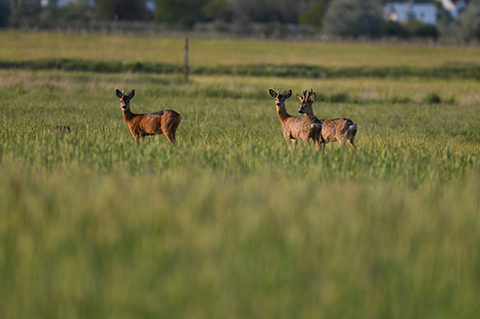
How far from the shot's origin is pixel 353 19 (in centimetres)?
9644

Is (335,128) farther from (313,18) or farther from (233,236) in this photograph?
(313,18)

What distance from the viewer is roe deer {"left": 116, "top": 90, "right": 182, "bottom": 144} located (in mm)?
11234

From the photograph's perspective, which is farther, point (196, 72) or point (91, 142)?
point (196, 72)

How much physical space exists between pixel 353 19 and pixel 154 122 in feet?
295

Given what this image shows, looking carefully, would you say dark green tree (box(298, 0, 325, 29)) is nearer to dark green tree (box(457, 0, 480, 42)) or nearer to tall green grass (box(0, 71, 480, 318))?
dark green tree (box(457, 0, 480, 42))

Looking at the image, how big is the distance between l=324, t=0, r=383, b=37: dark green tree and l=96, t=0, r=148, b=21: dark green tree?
36570 millimetres

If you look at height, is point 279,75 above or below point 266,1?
below

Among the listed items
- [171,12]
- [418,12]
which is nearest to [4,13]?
[171,12]

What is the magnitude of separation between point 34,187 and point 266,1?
13288 cm

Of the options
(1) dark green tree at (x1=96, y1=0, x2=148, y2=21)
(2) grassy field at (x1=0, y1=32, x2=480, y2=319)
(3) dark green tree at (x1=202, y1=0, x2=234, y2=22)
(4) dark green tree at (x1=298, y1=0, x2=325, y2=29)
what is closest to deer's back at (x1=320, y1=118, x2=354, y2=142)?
(2) grassy field at (x1=0, y1=32, x2=480, y2=319)

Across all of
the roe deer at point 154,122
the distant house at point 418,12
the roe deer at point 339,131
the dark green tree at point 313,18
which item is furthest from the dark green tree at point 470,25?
the roe deer at point 154,122

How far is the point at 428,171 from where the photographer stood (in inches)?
319

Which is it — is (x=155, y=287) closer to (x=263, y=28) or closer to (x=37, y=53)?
(x=37, y=53)

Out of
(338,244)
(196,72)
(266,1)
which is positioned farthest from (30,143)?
(266,1)
